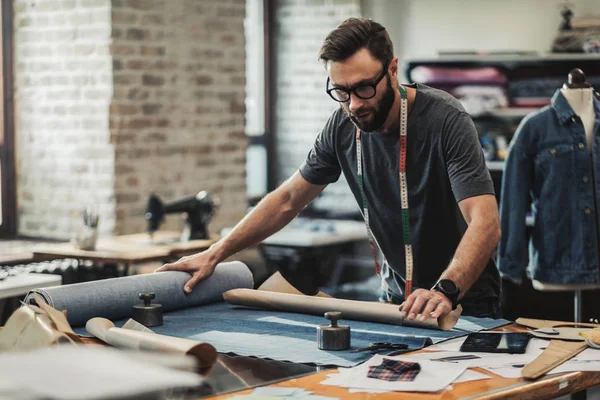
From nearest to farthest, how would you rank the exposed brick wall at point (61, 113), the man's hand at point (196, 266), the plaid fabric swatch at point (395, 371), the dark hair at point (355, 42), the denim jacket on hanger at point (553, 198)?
the plaid fabric swatch at point (395, 371), the dark hair at point (355, 42), the man's hand at point (196, 266), the denim jacket on hanger at point (553, 198), the exposed brick wall at point (61, 113)

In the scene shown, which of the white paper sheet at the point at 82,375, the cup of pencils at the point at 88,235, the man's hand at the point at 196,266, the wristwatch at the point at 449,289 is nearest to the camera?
the white paper sheet at the point at 82,375

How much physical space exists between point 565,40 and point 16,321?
4.68 meters

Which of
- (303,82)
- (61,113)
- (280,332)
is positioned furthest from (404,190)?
(303,82)

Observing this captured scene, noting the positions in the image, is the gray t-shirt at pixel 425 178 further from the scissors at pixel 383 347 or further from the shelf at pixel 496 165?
the shelf at pixel 496 165

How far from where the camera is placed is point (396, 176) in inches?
116

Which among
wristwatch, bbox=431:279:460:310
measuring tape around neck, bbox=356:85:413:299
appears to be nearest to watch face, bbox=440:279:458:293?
wristwatch, bbox=431:279:460:310

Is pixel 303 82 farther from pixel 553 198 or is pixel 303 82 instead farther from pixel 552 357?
pixel 552 357

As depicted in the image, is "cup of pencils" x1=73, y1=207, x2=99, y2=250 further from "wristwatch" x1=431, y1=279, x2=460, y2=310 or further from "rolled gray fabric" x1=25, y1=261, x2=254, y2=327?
"wristwatch" x1=431, y1=279, x2=460, y2=310

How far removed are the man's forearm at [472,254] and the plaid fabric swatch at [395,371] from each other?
1.74 feet

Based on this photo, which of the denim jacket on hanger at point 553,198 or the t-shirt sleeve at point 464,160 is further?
the denim jacket on hanger at point 553,198

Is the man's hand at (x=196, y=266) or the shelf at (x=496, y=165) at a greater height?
the shelf at (x=496, y=165)

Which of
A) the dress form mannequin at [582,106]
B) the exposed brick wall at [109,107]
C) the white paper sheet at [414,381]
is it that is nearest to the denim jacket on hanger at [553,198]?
the dress form mannequin at [582,106]

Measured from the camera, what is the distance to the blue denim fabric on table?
2.21 meters

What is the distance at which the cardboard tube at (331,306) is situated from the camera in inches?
96.7
